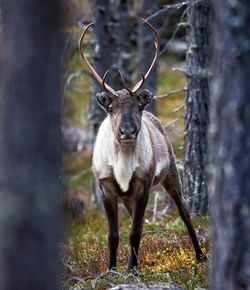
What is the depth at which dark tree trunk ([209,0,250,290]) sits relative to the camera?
4.27m

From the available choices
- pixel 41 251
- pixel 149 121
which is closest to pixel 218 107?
pixel 41 251

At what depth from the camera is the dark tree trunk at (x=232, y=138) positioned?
4.27 m

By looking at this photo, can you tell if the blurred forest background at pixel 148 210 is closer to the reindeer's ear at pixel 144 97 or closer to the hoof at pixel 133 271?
the hoof at pixel 133 271

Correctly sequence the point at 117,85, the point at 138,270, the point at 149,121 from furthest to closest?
1. the point at 117,85
2. the point at 149,121
3. the point at 138,270

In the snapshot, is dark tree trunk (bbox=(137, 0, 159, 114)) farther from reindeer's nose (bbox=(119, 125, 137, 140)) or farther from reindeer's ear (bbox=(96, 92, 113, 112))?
reindeer's nose (bbox=(119, 125, 137, 140))

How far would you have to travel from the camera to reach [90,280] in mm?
6680

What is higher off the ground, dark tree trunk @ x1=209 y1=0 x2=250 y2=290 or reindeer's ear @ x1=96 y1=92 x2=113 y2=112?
reindeer's ear @ x1=96 y1=92 x2=113 y2=112

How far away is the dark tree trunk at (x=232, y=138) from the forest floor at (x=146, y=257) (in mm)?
1551

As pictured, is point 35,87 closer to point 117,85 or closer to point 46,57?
point 46,57

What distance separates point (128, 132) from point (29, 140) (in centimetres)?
295

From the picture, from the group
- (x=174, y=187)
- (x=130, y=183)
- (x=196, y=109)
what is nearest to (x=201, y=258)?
(x=130, y=183)

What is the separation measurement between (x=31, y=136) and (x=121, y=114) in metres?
3.07

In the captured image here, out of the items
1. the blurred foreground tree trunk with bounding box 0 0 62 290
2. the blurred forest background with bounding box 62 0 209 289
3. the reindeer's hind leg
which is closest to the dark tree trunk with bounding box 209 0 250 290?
the blurred foreground tree trunk with bounding box 0 0 62 290

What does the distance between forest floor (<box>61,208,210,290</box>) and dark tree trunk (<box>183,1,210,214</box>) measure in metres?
0.50
